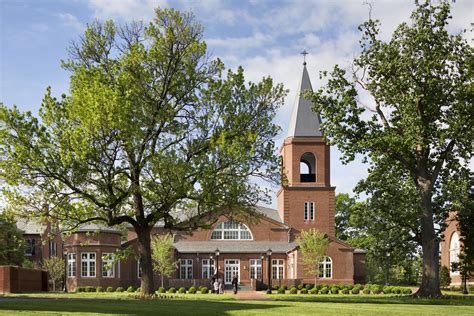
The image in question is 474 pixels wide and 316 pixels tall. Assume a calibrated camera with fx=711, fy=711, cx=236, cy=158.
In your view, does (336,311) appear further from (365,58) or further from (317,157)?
(317,157)

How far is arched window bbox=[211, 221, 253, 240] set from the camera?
69.5 m

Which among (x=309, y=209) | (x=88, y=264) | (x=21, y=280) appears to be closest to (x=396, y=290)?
(x=309, y=209)

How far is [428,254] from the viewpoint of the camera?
3744 cm

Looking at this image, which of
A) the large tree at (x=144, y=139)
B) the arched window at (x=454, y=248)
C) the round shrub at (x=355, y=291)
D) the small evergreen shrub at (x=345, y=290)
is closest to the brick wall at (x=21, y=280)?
the large tree at (x=144, y=139)

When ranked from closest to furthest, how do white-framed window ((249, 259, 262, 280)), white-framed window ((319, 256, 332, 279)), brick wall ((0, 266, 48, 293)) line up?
brick wall ((0, 266, 48, 293)), white-framed window ((319, 256, 332, 279)), white-framed window ((249, 259, 262, 280))

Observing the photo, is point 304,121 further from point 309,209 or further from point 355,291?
point 355,291

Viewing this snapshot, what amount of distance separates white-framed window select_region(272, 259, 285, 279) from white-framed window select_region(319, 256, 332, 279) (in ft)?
12.8

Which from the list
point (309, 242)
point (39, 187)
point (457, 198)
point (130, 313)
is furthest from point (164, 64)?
point (309, 242)

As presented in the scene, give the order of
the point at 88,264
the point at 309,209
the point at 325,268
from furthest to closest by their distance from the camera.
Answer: the point at 309,209, the point at 325,268, the point at 88,264

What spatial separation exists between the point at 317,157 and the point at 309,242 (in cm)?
1011

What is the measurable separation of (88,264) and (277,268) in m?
17.6

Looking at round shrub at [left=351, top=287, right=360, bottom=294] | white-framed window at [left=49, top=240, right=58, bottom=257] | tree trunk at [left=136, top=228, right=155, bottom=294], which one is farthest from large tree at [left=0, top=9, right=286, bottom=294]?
white-framed window at [left=49, top=240, right=58, bottom=257]

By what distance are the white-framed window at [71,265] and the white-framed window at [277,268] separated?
60.3ft

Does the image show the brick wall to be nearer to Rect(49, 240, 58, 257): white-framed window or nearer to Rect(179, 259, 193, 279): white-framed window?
Rect(179, 259, 193, 279): white-framed window
